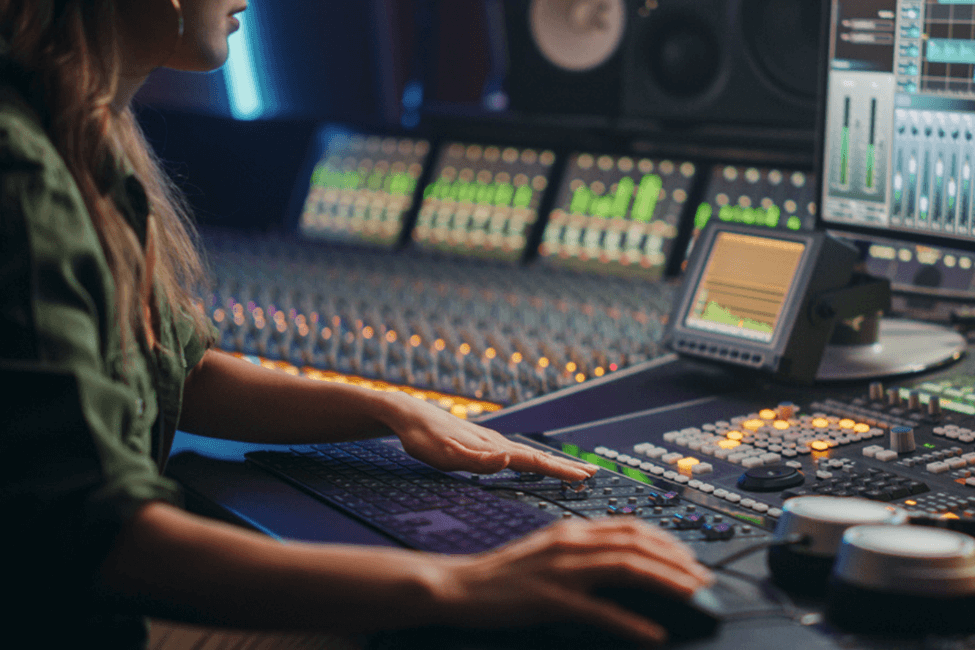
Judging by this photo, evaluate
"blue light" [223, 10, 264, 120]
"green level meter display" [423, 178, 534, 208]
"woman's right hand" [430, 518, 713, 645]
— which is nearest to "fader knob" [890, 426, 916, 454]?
"woman's right hand" [430, 518, 713, 645]

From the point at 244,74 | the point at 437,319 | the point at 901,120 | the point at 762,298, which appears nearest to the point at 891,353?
the point at 762,298

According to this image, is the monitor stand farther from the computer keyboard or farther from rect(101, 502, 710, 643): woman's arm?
rect(101, 502, 710, 643): woman's arm

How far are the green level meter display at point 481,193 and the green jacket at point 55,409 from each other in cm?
145

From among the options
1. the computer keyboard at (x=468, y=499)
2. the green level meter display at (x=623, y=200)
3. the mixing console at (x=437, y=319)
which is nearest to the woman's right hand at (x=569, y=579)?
the computer keyboard at (x=468, y=499)

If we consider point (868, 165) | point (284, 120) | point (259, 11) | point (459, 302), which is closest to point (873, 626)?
point (868, 165)

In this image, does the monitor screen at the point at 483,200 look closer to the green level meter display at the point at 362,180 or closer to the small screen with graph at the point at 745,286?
the green level meter display at the point at 362,180

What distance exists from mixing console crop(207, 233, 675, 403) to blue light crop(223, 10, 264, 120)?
1349 millimetres

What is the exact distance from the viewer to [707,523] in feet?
2.77

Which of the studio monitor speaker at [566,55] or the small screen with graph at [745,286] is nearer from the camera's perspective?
the small screen with graph at [745,286]

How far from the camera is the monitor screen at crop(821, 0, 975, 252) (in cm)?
126

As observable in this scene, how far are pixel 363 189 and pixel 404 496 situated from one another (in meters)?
1.44

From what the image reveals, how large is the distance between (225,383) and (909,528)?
74cm

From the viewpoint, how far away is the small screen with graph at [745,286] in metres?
1.33

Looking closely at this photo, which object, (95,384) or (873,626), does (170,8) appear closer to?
(95,384)
